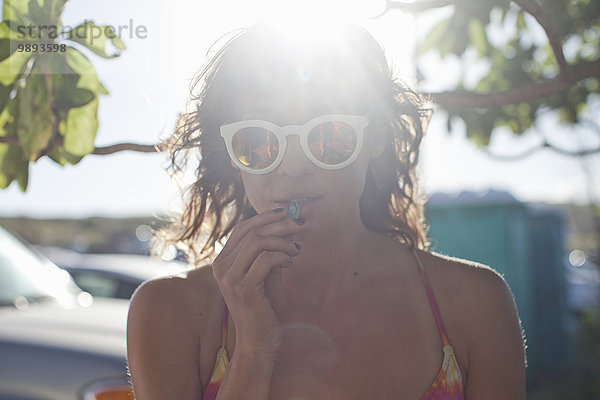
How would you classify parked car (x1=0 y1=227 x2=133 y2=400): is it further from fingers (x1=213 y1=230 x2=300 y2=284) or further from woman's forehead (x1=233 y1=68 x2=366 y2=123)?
woman's forehead (x1=233 y1=68 x2=366 y2=123)

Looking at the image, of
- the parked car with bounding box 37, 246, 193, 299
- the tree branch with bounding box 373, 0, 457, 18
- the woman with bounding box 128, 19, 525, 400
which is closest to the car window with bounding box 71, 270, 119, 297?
the parked car with bounding box 37, 246, 193, 299

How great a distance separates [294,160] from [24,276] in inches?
137

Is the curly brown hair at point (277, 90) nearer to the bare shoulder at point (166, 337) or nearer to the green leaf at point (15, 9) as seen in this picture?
the bare shoulder at point (166, 337)

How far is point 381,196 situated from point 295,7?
2.63ft

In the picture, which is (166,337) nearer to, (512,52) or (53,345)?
(53,345)

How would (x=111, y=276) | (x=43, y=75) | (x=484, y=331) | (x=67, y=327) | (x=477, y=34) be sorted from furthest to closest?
1. (x=111, y=276)
2. (x=67, y=327)
3. (x=477, y=34)
4. (x=484, y=331)
5. (x=43, y=75)

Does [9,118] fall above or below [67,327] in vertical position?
above

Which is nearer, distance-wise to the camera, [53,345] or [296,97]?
[296,97]

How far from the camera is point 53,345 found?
3.06m

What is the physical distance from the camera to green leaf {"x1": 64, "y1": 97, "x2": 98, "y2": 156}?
151 centimetres

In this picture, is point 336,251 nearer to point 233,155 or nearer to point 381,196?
point 381,196

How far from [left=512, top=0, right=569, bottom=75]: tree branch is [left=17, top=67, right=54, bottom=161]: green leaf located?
1417 mm

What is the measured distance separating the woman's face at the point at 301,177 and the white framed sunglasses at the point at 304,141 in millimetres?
34

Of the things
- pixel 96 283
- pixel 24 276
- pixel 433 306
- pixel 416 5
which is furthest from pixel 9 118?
pixel 96 283
